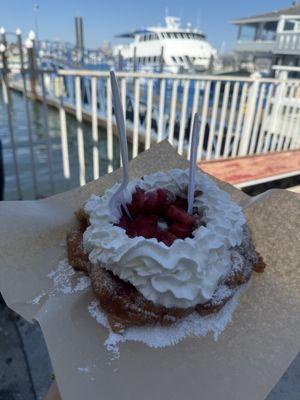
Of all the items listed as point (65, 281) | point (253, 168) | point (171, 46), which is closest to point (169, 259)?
point (65, 281)

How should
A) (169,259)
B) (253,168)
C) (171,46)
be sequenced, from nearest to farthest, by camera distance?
(169,259)
(253,168)
(171,46)

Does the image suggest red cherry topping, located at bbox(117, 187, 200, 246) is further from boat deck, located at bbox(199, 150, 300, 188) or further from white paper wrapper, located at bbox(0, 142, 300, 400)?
boat deck, located at bbox(199, 150, 300, 188)

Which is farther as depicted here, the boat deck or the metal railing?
the metal railing

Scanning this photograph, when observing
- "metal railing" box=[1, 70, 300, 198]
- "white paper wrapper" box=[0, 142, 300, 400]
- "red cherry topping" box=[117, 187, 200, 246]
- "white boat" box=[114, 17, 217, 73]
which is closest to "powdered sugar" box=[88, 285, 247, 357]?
"white paper wrapper" box=[0, 142, 300, 400]

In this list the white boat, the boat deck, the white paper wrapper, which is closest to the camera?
the white paper wrapper

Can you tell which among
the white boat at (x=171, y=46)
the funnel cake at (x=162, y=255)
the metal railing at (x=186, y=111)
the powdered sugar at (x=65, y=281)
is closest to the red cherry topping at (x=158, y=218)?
the funnel cake at (x=162, y=255)

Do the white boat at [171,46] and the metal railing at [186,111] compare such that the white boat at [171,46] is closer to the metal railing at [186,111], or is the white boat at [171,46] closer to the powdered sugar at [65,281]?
the metal railing at [186,111]

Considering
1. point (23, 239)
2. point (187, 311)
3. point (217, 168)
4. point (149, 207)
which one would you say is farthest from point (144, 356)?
point (217, 168)

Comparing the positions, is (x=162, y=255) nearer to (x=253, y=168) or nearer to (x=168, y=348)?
(x=168, y=348)
